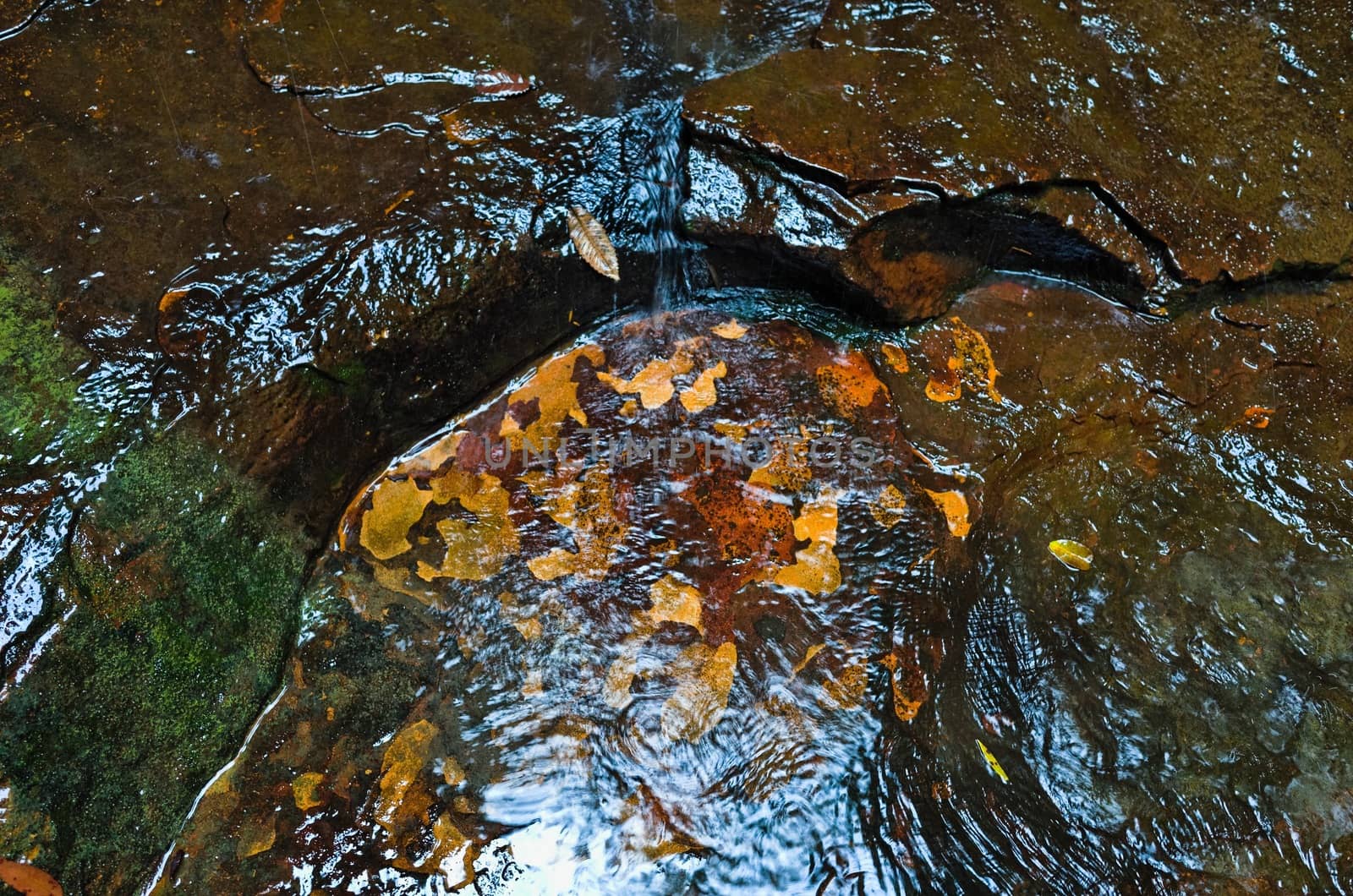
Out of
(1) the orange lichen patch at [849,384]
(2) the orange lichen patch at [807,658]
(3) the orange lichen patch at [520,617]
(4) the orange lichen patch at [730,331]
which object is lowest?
(2) the orange lichen patch at [807,658]

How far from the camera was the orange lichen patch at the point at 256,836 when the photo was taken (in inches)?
89.7

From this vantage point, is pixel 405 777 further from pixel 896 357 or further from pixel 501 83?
pixel 501 83

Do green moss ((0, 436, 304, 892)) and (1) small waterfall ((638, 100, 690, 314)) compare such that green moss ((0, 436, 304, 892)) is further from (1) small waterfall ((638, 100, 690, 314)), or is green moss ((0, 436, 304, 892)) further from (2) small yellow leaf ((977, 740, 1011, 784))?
(2) small yellow leaf ((977, 740, 1011, 784))

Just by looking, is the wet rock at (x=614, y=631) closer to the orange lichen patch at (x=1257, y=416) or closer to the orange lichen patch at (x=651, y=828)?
Answer: the orange lichen patch at (x=651, y=828)

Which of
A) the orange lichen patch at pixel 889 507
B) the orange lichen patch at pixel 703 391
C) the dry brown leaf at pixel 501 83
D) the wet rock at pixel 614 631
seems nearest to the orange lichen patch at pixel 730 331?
the wet rock at pixel 614 631

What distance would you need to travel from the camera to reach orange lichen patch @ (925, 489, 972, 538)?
2.82 metres

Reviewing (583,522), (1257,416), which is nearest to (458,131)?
(583,522)

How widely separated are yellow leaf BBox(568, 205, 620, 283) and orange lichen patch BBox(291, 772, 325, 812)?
A: 195 centimetres

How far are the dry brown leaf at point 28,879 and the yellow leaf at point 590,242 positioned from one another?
7.92 feet

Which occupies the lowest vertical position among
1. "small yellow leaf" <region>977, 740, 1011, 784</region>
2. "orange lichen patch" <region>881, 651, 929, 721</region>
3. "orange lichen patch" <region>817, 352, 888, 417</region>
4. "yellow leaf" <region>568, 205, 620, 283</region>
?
"small yellow leaf" <region>977, 740, 1011, 784</region>

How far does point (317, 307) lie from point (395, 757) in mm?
1460

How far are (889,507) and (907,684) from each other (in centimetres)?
63

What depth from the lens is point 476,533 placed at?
283 cm

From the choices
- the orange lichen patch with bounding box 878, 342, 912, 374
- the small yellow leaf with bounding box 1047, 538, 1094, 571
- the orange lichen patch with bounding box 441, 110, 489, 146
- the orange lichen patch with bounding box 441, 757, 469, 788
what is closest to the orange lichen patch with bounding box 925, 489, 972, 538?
the small yellow leaf with bounding box 1047, 538, 1094, 571
